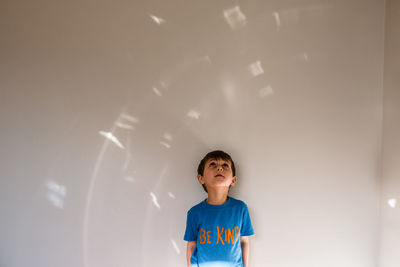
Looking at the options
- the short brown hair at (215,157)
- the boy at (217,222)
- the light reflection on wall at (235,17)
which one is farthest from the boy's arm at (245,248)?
the light reflection on wall at (235,17)

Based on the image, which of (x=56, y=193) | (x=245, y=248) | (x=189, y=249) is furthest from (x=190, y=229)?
(x=56, y=193)

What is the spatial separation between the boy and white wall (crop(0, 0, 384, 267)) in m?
0.11

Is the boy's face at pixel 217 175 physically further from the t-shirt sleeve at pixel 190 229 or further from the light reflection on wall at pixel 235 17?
the light reflection on wall at pixel 235 17

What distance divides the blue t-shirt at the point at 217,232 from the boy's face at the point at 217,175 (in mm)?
115

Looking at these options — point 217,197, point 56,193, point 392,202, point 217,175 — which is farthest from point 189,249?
point 392,202

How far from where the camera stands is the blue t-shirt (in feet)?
5.67

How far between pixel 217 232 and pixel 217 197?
0.19 metres

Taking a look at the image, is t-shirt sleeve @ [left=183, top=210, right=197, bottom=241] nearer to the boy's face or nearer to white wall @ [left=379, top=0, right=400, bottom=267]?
the boy's face

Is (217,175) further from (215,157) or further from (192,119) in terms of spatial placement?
(192,119)

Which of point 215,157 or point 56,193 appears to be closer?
point 215,157

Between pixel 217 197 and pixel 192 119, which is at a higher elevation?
pixel 192 119

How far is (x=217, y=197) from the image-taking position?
5.82ft

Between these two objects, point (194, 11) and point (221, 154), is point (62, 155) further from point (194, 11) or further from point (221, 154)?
point (194, 11)

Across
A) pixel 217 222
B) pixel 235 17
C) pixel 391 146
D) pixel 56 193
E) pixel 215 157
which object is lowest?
pixel 217 222
